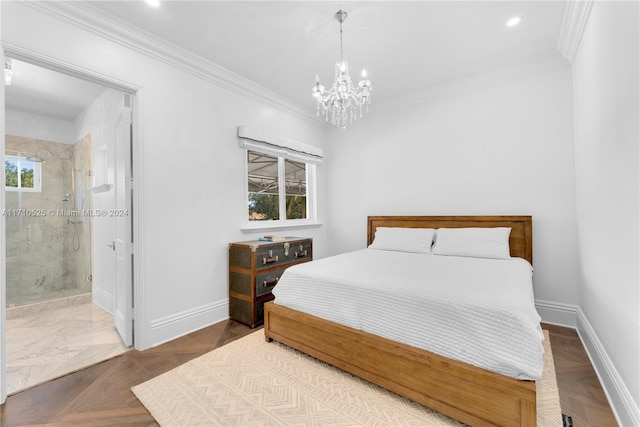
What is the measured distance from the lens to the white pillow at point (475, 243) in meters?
2.88

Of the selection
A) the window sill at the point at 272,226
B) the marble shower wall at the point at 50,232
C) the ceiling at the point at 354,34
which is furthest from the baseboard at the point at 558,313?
the marble shower wall at the point at 50,232

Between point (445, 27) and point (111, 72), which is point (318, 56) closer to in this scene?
point (445, 27)

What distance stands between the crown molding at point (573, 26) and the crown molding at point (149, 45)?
2933 millimetres

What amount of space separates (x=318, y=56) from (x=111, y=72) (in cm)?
182

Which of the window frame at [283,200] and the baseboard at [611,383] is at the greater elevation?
the window frame at [283,200]

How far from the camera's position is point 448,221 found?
11.4 feet

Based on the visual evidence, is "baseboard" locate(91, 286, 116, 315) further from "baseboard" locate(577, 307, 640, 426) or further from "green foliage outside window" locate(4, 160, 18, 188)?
"baseboard" locate(577, 307, 640, 426)

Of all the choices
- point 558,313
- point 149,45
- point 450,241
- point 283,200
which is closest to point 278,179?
point 283,200

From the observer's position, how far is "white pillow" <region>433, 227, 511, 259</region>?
2877mm

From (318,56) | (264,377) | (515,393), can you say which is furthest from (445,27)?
(264,377)

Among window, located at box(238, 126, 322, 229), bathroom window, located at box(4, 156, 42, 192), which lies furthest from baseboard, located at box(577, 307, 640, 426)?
bathroom window, located at box(4, 156, 42, 192)

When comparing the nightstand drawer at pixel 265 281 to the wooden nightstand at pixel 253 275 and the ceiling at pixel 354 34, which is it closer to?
the wooden nightstand at pixel 253 275

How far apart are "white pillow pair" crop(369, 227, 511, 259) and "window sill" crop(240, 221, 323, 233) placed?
1112 mm

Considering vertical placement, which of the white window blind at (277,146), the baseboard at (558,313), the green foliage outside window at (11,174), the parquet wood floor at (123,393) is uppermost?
the white window blind at (277,146)
